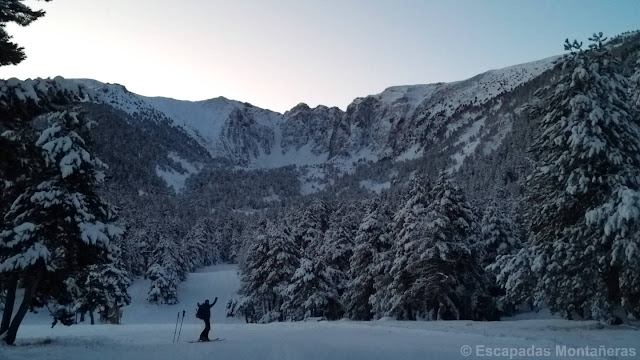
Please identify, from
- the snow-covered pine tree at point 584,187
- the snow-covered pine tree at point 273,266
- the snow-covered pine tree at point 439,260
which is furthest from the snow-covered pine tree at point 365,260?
the snow-covered pine tree at point 584,187

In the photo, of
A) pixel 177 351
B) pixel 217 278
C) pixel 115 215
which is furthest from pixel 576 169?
pixel 217 278

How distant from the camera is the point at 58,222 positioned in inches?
661

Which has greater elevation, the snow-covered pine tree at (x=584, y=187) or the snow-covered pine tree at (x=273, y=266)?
the snow-covered pine tree at (x=584, y=187)

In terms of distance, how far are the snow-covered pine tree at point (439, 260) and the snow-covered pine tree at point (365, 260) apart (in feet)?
12.8

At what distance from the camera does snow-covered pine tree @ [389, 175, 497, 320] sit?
31.0 m

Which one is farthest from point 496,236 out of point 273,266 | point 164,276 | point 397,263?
point 164,276

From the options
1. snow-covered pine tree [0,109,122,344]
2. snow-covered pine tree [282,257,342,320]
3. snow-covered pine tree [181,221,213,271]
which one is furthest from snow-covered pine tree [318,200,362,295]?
snow-covered pine tree [181,221,213,271]

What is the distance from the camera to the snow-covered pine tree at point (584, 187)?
18.2 m

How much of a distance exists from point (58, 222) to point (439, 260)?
22.8 m

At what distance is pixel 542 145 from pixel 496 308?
17.2 m

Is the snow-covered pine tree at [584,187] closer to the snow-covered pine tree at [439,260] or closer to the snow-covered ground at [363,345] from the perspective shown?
the snow-covered ground at [363,345]

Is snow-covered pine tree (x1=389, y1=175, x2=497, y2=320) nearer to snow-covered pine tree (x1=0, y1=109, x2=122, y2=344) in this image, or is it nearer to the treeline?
the treeline

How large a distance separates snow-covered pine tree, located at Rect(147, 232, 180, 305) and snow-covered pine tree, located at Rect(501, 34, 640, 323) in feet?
203

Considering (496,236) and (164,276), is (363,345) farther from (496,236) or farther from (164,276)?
(164,276)
